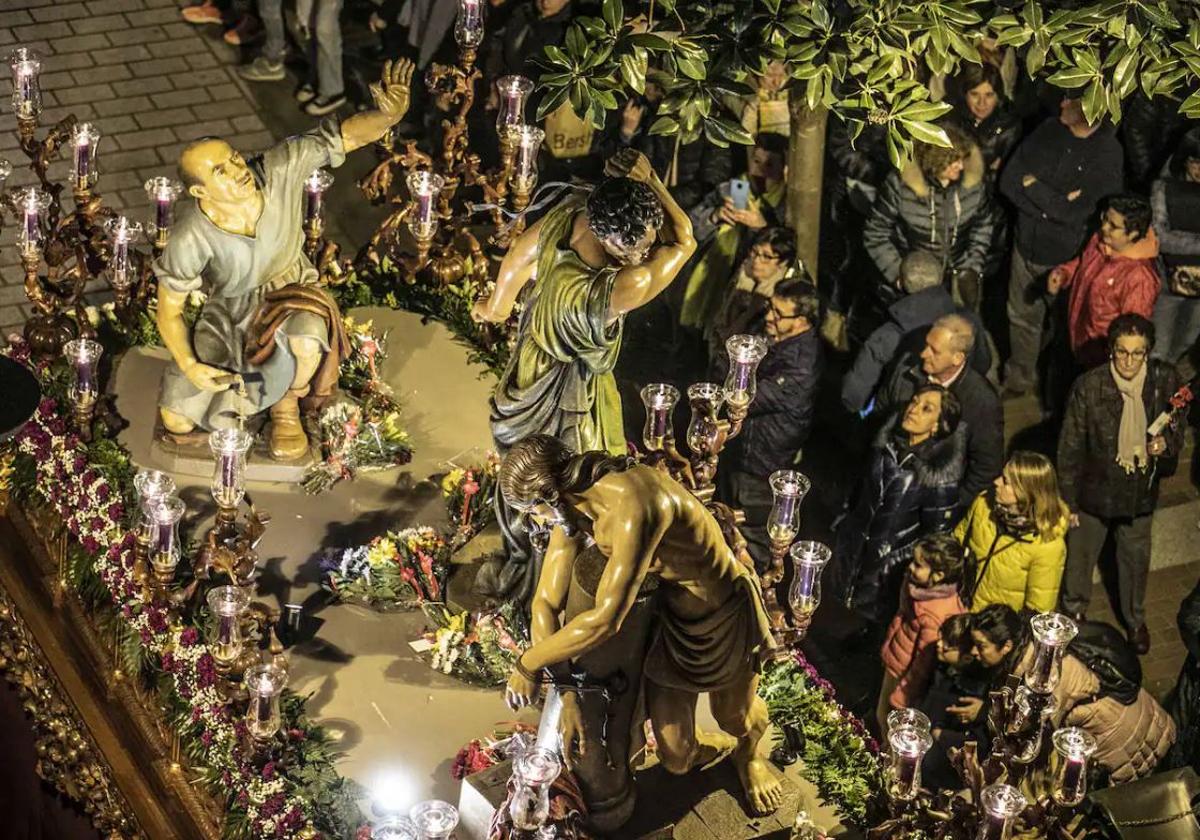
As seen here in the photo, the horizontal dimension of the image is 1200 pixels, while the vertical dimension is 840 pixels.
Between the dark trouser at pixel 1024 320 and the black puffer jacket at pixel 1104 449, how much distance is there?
1562 millimetres

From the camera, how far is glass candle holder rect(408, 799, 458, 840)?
29.8 ft

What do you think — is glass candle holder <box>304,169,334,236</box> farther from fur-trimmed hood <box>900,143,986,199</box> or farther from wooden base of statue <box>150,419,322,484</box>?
fur-trimmed hood <box>900,143,986,199</box>

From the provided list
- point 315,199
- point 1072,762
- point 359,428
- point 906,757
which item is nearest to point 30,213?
point 315,199

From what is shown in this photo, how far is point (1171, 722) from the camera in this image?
36.9 ft

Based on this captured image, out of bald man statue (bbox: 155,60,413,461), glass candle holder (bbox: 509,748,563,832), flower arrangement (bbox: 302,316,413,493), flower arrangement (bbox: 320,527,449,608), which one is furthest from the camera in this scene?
flower arrangement (bbox: 302,316,413,493)

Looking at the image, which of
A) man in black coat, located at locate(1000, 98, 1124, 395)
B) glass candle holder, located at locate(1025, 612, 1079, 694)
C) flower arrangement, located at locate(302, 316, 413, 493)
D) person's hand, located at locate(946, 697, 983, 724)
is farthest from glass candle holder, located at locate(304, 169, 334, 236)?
glass candle holder, located at locate(1025, 612, 1079, 694)

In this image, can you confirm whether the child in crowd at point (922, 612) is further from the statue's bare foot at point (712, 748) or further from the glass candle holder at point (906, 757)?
the glass candle holder at point (906, 757)

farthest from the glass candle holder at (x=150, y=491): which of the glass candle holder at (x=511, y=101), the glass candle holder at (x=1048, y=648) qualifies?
the glass candle holder at (x=1048, y=648)

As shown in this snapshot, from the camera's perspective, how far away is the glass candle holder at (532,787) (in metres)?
9.29

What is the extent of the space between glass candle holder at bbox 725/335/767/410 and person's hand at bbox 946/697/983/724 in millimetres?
1630

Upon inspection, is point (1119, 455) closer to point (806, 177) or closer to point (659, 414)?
point (806, 177)

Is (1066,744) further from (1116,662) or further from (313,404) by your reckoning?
(313,404)

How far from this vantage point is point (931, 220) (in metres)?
13.5

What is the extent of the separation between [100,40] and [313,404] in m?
4.51
